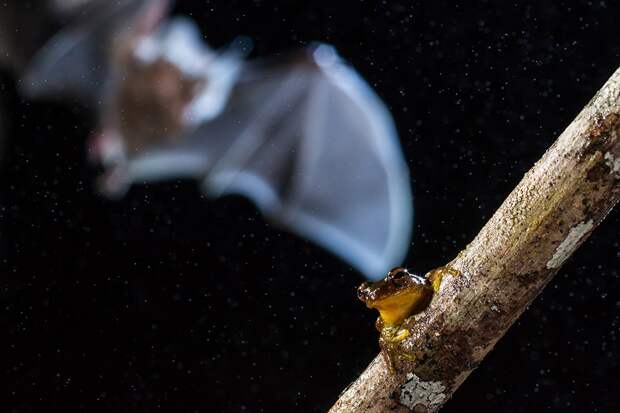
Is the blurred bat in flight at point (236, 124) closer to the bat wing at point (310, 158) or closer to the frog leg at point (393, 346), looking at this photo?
the bat wing at point (310, 158)

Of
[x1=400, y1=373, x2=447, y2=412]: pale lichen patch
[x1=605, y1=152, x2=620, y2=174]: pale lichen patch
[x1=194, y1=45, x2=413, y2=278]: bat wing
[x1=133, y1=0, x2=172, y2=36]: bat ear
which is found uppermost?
[x1=133, y1=0, x2=172, y2=36]: bat ear

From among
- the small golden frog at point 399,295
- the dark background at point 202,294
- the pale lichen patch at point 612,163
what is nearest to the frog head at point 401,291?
the small golden frog at point 399,295

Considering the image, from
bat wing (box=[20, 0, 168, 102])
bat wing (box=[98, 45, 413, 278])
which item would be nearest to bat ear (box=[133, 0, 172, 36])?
bat wing (box=[20, 0, 168, 102])

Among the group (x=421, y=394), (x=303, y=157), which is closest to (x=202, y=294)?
(x=303, y=157)

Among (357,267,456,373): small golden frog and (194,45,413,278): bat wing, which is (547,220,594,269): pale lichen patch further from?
(194,45,413,278): bat wing

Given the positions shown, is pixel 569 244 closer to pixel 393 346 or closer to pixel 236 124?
pixel 393 346

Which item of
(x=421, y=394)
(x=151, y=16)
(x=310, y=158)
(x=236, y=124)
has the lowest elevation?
(x=421, y=394)

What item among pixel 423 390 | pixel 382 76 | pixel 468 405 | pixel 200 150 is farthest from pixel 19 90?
pixel 423 390
